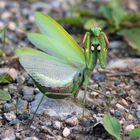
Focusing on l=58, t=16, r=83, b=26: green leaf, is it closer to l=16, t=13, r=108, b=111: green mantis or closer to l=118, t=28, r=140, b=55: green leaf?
l=118, t=28, r=140, b=55: green leaf

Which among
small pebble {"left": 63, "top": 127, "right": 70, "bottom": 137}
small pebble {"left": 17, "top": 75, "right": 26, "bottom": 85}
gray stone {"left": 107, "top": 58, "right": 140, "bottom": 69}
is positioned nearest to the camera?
small pebble {"left": 63, "top": 127, "right": 70, "bottom": 137}

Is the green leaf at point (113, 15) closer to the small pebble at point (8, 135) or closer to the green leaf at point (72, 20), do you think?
the green leaf at point (72, 20)

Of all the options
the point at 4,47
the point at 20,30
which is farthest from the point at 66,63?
the point at 20,30

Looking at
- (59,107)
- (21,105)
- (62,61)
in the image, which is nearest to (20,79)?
(21,105)

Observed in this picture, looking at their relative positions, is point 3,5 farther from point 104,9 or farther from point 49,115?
point 49,115

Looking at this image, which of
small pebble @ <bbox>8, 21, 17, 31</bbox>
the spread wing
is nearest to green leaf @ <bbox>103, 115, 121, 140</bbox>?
the spread wing

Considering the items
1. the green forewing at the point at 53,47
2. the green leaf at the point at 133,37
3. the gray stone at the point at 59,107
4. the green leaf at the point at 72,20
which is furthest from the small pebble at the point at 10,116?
the green leaf at the point at 72,20

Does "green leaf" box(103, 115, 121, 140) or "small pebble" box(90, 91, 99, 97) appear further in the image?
"small pebble" box(90, 91, 99, 97)
